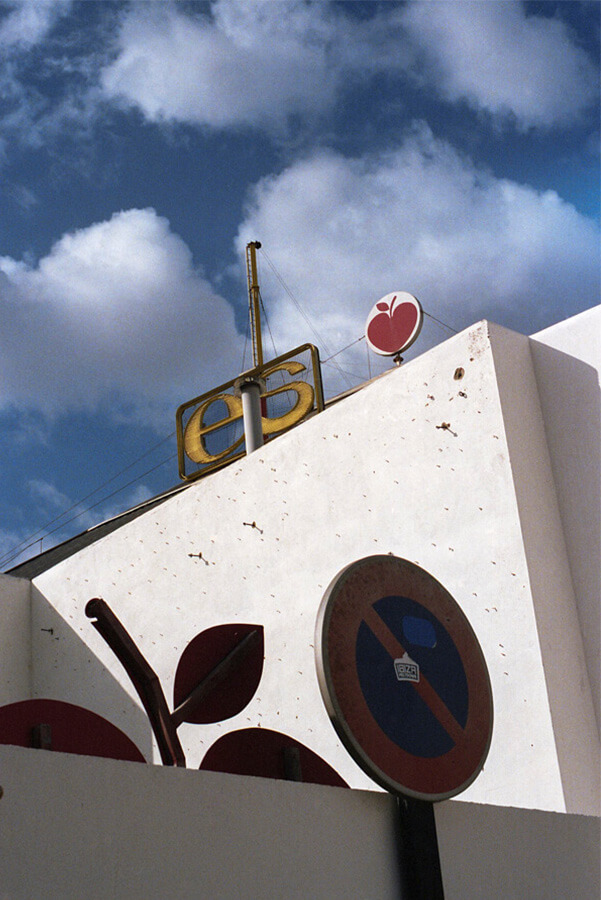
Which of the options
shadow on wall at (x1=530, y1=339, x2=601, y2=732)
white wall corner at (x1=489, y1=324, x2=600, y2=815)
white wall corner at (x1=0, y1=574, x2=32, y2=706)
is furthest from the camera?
white wall corner at (x1=0, y1=574, x2=32, y2=706)

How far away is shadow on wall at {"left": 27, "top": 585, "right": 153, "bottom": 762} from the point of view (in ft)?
32.8

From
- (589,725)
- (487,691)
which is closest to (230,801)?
(487,691)

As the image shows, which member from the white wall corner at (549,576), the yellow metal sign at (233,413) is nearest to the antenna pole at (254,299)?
the yellow metal sign at (233,413)

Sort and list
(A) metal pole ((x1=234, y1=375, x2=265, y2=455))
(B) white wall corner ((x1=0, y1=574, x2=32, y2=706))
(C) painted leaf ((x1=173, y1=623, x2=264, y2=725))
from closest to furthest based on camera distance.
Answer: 1. (C) painted leaf ((x1=173, y1=623, x2=264, y2=725))
2. (B) white wall corner ((x1=0, y1=574, x2=32, y2=706))
3. (A) metal pole ((x1=234, y1=375, x2=265, y2=455))

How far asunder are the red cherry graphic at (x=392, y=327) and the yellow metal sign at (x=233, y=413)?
6.76 ft

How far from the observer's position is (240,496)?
9.27 metres

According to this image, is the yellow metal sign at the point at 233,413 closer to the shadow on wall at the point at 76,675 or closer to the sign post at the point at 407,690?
the shadow on wall at the point at 76,675

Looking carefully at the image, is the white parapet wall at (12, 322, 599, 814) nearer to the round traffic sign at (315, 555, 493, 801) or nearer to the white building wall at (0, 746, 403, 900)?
the round traffic sign at (315, 555, 493, 801)

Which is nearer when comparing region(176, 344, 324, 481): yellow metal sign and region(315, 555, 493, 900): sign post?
region(315, 555, 493, 900): sign post

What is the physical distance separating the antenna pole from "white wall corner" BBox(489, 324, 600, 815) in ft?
38.2

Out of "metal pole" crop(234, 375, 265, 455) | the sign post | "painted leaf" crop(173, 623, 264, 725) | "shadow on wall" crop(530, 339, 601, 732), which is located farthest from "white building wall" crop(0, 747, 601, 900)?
"metal pole" crop(234, 375, 265, 455)

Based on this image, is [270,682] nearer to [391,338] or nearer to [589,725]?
[589,725]

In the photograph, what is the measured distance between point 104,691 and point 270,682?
8.91 feet

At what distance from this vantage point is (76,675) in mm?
10758
